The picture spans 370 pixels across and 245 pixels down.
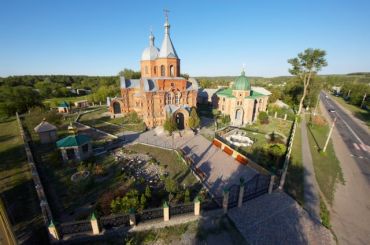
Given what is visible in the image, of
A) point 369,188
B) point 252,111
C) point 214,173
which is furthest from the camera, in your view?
point 252,111

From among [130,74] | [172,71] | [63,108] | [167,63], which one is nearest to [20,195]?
[167,63]

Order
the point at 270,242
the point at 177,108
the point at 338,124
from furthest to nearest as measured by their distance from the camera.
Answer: the point at 338,124
the point at 177,108
the point at 270,242

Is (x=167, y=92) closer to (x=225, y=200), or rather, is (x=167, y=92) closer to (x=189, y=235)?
(x=225, y=200)

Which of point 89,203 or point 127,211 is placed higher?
point 127,211

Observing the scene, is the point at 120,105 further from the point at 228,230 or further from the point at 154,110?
the point at 228,230

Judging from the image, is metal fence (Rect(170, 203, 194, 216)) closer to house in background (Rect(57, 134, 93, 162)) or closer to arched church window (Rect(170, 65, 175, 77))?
house in background (Rect(57, 134, 93, 162))

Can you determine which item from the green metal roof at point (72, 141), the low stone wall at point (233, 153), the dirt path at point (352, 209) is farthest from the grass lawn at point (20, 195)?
the dirt path at point (352, 209)

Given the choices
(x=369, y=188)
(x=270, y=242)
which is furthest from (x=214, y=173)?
(x=369, y=188)

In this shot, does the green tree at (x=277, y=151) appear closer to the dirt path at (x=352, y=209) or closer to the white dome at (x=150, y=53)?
the dirt path at (x=352, y=209)

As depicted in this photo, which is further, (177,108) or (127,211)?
(177,108)
